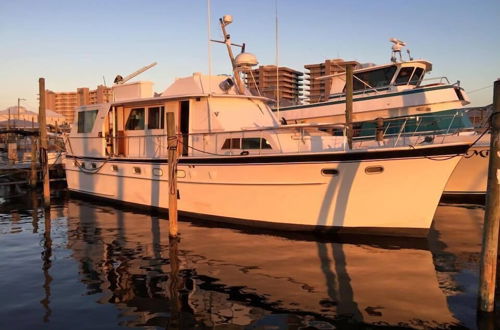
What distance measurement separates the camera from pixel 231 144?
11391 millimetres

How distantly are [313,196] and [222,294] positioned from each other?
4.01 m

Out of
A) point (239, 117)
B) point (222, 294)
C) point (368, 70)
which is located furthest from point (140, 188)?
point (368, 70)

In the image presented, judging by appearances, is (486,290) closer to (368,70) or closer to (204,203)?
(204,203)

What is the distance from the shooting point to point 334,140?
11711mm

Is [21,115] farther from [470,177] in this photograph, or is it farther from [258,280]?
[258,280]

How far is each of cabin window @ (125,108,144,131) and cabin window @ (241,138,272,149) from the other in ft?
13.6

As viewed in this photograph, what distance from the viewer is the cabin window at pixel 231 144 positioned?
11414mm

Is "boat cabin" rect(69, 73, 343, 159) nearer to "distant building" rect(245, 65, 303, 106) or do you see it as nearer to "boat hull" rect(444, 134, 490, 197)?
"boat hull" rect(444, 134, 490, 197)

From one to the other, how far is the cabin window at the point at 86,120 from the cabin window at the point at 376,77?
38.4 feet

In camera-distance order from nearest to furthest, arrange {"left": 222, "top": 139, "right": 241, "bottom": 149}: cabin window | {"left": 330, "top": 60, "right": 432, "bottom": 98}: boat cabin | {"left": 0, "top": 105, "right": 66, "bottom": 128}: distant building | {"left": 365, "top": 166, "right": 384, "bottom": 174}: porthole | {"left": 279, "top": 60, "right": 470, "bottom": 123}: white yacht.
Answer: {"left": 365, "top": 166, "right": 384, "bottom": 174}: porthole
{"left": 222, "top": 139, "right": 241, "bottom": 149}: cabin window
{"left": 279, "top": 60, "right": 470, "bottom": 123}: white yacht
{"left": 330, "top": 60, "right": 432, "bottom": 98}: boat cabin
{"left": 0, "top": 105, "right": 66, "bottom": 128}: distant building

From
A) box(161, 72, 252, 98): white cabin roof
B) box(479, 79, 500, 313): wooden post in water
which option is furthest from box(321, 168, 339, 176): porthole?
box(161, 72, 252, 98): white cabin roof

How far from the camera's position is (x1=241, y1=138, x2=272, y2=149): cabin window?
36.0 ft

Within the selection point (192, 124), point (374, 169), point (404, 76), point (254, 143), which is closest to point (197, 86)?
point (192, 124)

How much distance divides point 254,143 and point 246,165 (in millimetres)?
830
